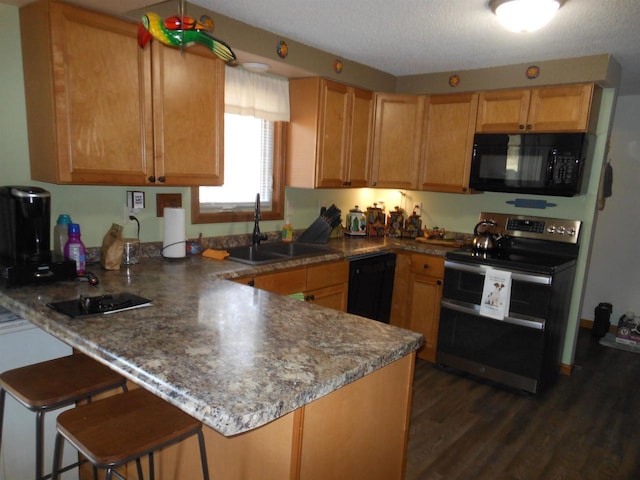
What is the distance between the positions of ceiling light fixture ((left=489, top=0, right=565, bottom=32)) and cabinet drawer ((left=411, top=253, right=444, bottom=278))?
1711 mm

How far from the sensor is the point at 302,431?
3.72ft

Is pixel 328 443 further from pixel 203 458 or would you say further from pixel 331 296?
pixel 331 296

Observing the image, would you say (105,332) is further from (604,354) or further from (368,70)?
(604,354)

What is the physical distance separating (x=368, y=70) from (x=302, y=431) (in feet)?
9.71

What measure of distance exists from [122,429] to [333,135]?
2.53 meters

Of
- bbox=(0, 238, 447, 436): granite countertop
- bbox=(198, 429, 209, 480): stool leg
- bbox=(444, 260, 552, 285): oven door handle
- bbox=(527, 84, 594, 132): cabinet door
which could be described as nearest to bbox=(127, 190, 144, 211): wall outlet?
bbox=(0, 238, 447, 436): granite countertop

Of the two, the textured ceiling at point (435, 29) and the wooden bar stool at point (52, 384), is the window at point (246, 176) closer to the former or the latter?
the textured ceiling at point (435, 29)

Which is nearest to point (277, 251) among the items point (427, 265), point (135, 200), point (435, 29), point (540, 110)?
point (135, 200)

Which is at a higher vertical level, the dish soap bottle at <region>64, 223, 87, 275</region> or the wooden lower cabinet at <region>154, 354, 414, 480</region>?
the dish soap bottle at <region>64, 223, 87, 275</region>

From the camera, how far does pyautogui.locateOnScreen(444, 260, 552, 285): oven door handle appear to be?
112 inches

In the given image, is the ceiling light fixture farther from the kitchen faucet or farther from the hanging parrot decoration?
the kitchen faucet

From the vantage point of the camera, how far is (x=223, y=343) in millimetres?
1276

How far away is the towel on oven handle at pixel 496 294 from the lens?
2.96 meters

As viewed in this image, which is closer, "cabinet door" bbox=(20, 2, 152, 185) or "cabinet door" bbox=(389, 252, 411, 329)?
"cabinet door" bbox=(20, 2, 152, 185)
